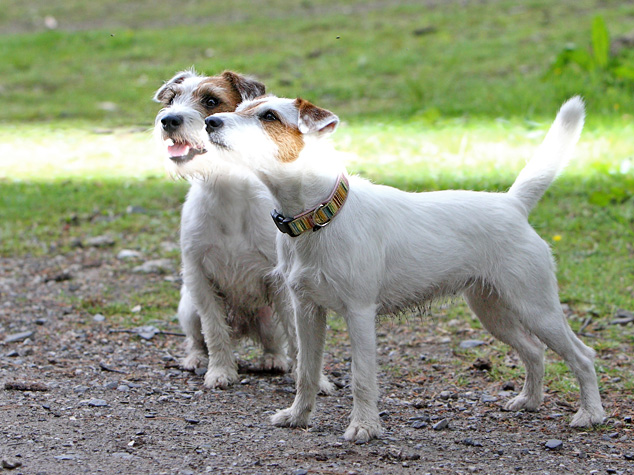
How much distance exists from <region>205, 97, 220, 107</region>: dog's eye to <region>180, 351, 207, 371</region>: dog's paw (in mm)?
1471

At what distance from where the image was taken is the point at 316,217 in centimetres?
357

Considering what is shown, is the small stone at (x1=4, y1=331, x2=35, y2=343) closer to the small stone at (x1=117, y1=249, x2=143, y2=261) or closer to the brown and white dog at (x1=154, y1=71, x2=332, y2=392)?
the brown and white dog at (x1=154, y1=71, x2=332, y2=392)

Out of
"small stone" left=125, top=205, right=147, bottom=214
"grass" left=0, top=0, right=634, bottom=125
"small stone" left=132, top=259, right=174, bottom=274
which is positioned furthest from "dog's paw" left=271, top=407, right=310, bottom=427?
"grass" left=0, top=0, right=634, bottom=125

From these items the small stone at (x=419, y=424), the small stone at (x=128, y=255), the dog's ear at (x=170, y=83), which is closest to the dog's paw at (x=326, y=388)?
the small stone at (x=419, y=424)

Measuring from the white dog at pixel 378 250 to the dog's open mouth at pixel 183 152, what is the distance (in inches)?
16.8

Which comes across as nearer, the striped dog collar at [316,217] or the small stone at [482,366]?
the striped dog collar at [316,217]

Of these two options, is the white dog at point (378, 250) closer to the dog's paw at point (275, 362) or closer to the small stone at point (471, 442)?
the small stone at point (471, 442)

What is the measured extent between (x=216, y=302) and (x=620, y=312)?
2608 millimetres

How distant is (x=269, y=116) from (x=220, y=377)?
1598mm

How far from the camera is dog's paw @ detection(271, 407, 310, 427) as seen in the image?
3906mm

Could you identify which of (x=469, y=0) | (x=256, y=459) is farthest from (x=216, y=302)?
(x=469, y=0)

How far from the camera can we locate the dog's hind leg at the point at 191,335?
15.9 feet

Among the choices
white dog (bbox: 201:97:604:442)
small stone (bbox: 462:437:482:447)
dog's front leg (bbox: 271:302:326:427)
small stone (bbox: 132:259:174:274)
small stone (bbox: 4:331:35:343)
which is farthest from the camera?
small stone (bbox: 132:259:174:274)

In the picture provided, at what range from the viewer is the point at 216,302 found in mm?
4648
